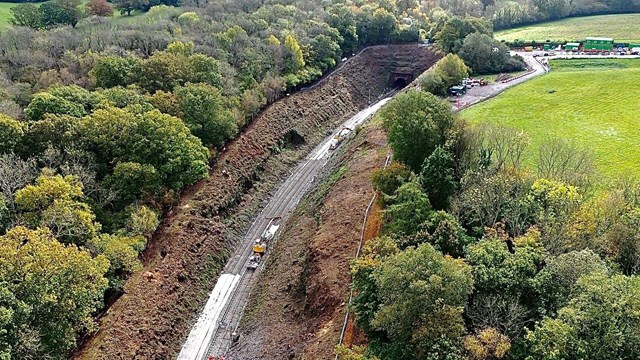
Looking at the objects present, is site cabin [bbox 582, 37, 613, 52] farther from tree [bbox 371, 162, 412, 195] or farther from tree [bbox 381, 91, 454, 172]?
tree [bbox 371, 162, 412, 195]

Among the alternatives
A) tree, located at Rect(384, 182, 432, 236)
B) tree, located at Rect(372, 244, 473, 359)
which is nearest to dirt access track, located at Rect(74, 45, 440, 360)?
tree, located at Rect(384, 182, 432, 236)

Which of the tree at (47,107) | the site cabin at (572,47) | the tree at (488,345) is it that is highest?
the tree at (47,107)

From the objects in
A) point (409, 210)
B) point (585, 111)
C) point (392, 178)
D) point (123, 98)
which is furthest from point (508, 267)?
point (123, 98)

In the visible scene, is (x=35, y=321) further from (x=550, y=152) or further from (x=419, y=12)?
(x=419, y=12)

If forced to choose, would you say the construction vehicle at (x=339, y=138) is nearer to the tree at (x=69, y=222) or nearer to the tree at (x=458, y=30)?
the tree at (x=458, y=30)

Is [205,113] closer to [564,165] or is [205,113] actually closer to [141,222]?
[141,222]

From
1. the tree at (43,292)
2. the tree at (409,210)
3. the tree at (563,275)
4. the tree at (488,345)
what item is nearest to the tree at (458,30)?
the tree at (409,210)
